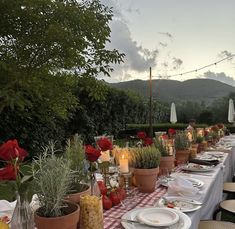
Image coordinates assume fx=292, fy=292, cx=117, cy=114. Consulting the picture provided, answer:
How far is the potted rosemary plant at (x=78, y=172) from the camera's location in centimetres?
125

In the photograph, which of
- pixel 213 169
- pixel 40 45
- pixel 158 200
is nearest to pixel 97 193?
pixel 158 200

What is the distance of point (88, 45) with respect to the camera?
4281 millimetres

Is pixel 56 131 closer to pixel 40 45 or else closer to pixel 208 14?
pixel 40 45

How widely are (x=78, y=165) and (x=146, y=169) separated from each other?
1.63 feet

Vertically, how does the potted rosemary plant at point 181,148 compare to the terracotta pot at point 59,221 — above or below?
above

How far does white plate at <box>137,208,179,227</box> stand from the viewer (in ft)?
4.12

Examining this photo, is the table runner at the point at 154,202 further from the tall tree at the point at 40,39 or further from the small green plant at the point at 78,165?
the tall tree at the point at 40,39

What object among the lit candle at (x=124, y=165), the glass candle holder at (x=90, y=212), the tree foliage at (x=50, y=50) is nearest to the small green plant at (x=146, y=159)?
the lit candle at (x=124, y=165)

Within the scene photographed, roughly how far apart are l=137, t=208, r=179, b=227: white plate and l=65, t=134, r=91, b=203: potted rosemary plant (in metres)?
0.28

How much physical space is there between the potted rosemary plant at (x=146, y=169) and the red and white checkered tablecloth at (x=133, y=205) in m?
0.05

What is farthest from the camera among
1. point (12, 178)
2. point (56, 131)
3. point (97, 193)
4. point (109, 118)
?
point (109, 118)

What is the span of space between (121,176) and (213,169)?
3.74 feet

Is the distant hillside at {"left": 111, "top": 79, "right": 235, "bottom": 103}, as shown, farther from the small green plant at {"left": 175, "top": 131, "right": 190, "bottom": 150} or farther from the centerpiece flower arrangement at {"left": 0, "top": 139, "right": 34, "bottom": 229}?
the centerpiece flower arrangement at {"left": 0, "top": 139, "right": 34, "bottom": 229}

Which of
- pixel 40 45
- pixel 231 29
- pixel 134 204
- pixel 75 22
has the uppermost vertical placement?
pixel 231 29
